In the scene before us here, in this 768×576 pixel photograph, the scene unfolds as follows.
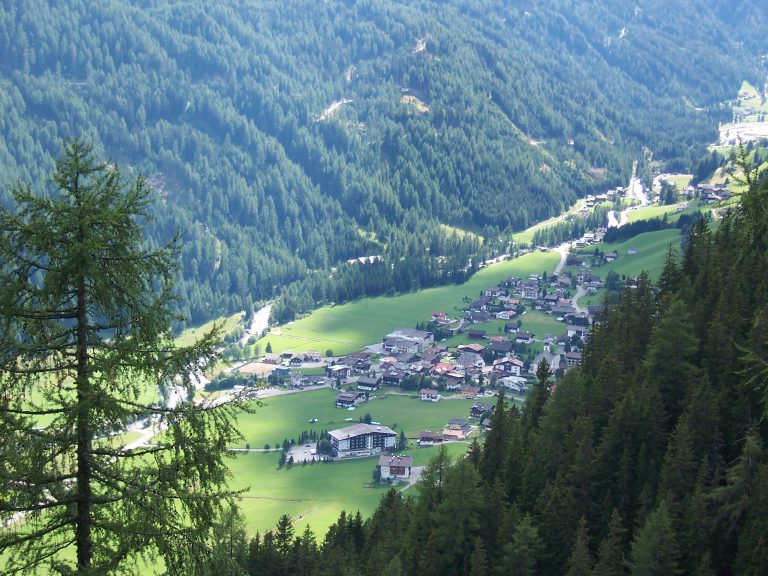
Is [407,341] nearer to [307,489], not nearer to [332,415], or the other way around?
[332,415]

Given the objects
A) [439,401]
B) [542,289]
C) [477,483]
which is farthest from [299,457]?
[542,289]

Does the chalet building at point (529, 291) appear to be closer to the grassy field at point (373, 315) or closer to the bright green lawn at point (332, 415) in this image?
the grassy field at point (373, 315)

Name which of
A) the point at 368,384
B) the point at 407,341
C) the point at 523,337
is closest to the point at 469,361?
the point at 407,341

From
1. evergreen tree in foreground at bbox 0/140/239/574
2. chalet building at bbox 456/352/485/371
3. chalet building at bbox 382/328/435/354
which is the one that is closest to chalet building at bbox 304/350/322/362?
chalet building at bbox 382/328/435/354

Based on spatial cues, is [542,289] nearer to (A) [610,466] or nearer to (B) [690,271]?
(B) [690,271]

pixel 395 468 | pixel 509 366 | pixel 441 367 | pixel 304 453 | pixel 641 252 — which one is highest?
pixel 641 252

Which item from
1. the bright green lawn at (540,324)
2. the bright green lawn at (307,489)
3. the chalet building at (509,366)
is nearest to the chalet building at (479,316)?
the bright green lawn at (540,324)
